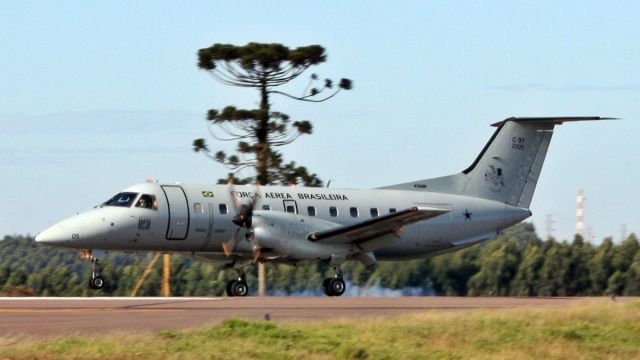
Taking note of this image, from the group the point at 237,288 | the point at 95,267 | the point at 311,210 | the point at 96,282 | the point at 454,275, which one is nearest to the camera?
the point at 96,282

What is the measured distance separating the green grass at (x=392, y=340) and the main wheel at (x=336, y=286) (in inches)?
378

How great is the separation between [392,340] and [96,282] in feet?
43.2

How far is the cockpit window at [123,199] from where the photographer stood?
3038 centimetres

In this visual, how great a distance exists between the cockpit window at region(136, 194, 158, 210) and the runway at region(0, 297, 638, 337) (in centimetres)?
383

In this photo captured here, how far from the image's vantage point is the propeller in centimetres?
3041

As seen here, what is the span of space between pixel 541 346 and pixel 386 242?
44.1 feet

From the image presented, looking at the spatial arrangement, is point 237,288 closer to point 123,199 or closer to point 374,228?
point 123,199

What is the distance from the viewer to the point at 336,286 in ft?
105

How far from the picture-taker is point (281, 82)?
46.1 m

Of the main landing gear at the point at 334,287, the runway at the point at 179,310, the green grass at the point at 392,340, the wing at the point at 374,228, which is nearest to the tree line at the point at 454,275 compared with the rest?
the main landing gear at the point at 334,287

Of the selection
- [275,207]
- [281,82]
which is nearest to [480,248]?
[281,82]

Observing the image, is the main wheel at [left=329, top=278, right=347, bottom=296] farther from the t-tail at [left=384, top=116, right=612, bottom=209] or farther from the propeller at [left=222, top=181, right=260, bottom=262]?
the t-tail at [left=384, top=116, right=612, bottom=209]

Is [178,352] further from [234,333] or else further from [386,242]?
[386,242]

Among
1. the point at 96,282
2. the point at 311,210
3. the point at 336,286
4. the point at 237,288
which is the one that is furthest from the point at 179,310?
the point at 311,210
